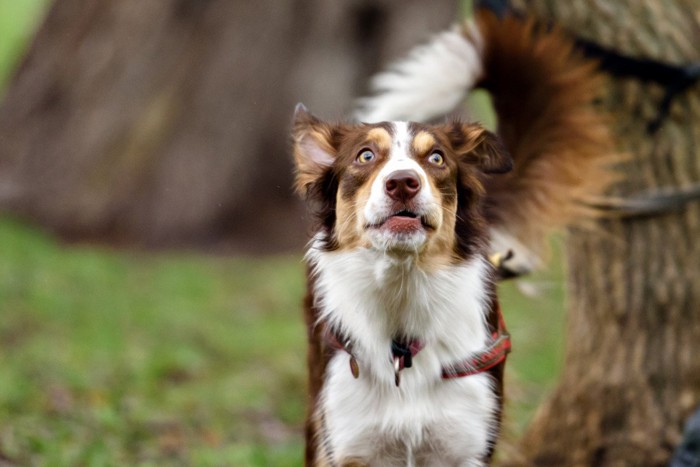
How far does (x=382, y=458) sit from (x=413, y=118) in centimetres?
165

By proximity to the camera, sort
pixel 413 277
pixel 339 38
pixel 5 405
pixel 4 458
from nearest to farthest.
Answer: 1. pixel 413 277
2. pixel 4 458
3. pixel 5 405
4. pixel 339 38

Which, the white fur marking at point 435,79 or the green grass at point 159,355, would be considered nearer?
the white fur marking at point 435,79

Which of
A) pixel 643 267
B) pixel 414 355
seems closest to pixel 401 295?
pixel 414 355

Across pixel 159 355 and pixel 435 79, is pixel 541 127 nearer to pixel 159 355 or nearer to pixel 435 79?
pixel 435 79

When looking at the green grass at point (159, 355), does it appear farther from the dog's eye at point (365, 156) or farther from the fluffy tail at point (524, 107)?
the dog's eye at point (365, 156)

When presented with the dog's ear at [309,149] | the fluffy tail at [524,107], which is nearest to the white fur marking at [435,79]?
the fluffy tail at [524,107]

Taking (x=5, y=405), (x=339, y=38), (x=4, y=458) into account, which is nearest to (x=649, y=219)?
(x=4, y=458)

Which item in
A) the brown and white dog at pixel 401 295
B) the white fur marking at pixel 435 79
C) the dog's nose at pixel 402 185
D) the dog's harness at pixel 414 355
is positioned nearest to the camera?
the dog's nose at pixel 402 185

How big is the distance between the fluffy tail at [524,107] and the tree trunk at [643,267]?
0.19 meters

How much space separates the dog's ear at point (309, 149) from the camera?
3.92 meters

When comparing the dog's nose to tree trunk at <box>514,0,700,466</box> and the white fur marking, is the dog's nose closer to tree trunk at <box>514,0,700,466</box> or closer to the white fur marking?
the white fur marking

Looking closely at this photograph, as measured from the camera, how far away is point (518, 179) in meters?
4.94

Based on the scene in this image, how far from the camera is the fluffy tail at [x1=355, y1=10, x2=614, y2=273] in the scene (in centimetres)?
477

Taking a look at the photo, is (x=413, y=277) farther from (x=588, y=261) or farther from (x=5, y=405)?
(x=5, y=405)
